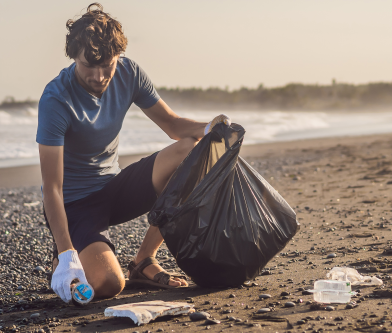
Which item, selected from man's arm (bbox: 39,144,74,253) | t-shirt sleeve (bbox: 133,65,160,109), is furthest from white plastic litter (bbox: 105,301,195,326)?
t-shirt sleeve (bbox: 133,65,160,109)

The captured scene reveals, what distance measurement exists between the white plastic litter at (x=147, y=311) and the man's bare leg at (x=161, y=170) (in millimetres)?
553

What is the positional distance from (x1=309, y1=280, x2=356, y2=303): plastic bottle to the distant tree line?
→ 29178mm

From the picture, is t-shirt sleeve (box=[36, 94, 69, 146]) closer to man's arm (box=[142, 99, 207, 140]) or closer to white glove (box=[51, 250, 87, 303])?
white glove (box=[51, 250, 87, 303])

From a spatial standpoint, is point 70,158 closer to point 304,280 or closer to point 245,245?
point 245,245

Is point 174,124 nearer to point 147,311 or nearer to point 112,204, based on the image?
point 112,204

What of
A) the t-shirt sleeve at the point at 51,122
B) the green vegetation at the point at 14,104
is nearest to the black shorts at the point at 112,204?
the t-shirt sleeve at the point at 51,122

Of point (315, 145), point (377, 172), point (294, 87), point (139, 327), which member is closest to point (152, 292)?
point (139, 327)

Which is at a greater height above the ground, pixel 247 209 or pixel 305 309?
pixel 247 209

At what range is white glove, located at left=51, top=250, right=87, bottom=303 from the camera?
207cm

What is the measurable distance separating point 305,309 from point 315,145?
7.71m

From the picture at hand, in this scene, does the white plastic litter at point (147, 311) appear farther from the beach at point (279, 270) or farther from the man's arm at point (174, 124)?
the man's arm at point (174, 124)

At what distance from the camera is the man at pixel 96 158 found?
220cm

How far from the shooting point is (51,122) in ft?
7.28

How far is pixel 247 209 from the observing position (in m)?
2.16
